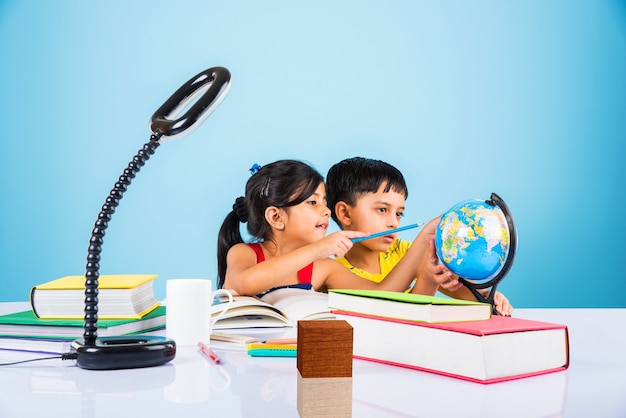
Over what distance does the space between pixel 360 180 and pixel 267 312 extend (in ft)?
4.00

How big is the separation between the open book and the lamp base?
457 millimetres

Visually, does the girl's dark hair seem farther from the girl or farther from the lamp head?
the lamp head

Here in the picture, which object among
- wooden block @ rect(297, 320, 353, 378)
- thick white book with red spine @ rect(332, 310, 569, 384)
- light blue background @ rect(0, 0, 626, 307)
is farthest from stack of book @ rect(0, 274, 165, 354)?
light blue background @ rect(0, 0, 626, 307)

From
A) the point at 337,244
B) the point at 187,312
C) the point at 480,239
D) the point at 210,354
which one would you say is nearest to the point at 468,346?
the point at 210,354

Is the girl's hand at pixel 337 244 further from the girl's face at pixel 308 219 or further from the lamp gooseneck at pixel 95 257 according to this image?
the lamp gooseneck at pixel 95 257

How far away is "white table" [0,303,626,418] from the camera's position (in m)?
0.82

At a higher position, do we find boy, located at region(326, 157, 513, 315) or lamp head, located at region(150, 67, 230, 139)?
lamp head, located at region(150, 67, 230, 139)

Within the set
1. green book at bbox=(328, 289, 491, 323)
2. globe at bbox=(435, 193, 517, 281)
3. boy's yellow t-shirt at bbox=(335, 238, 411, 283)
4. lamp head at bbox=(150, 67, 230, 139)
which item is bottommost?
boy's yellow t-shirt at bbox=(335, 238, 411, 283)

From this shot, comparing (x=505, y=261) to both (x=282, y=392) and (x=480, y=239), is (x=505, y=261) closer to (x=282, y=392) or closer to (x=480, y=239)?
(x=480, y=239)

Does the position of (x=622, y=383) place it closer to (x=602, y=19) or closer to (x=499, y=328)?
(x=499, y=328)

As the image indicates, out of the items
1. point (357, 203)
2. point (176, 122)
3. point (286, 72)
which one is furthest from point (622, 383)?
point (286, 72)

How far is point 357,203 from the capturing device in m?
2.73

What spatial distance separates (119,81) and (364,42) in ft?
5.56

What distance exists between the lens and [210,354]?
117cm
